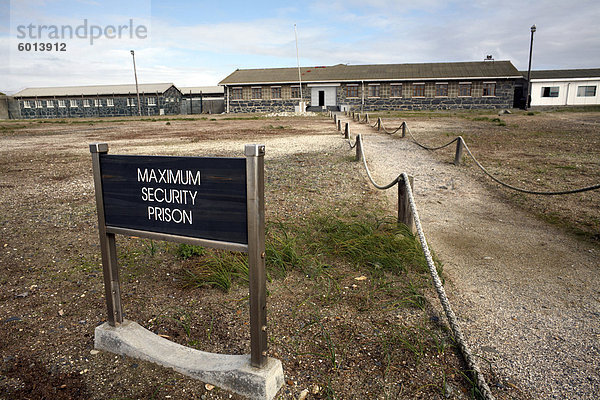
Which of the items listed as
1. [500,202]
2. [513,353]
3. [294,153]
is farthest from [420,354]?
[294,153]

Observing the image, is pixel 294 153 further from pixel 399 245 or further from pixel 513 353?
pixel 513 353

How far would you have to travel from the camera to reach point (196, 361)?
2512 mm

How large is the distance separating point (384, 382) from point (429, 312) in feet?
2.95

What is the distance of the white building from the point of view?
3761 centimetres

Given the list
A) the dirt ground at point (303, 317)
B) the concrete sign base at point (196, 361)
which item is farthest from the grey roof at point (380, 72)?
the concrete sign base at point (196, 361)

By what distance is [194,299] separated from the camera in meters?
3.34

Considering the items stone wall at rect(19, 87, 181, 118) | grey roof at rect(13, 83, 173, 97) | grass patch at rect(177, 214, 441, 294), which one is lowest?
grass patch at rect(177, 214, 441, 294)

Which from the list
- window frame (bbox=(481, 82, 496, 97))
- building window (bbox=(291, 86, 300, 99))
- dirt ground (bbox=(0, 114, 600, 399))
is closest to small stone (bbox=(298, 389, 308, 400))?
dirt ground (bbox=(0, 114, 600, 399))

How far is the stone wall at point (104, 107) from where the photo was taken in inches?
1738

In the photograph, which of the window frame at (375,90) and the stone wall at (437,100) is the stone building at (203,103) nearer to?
the stone wall at (437,100)

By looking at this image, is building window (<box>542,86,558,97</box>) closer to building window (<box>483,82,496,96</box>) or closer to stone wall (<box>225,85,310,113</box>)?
building window (<box>483,82,496,96</box>)

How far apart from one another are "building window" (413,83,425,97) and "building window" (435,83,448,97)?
1235mm

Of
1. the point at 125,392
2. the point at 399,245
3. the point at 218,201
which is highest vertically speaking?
the point at 218,201

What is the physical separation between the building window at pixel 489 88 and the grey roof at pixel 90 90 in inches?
1270
